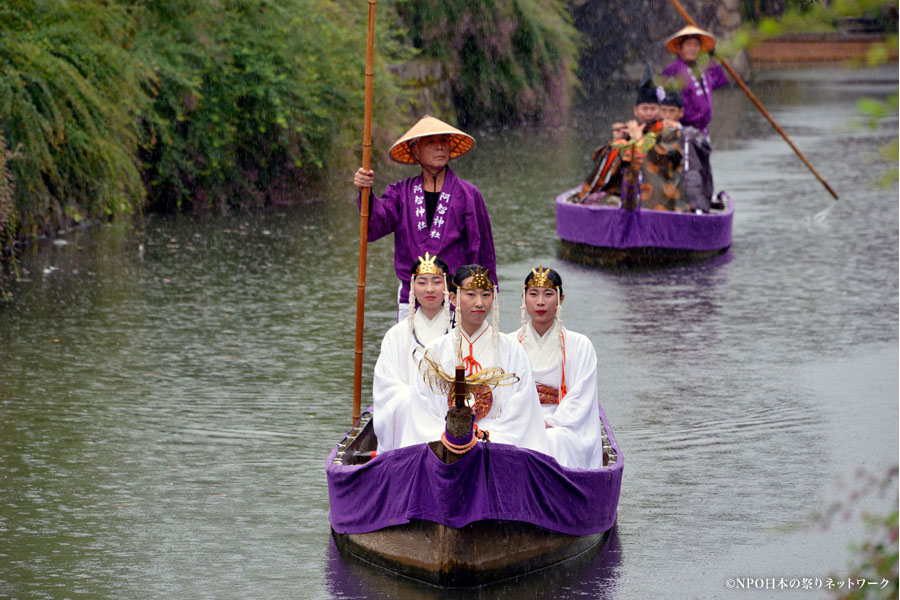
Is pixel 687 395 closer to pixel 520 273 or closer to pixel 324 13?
pixel 520 273

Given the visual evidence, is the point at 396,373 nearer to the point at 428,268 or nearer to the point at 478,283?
the point at 428,268

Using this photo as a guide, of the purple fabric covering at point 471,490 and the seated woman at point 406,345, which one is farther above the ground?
the seated woman at point 406,345

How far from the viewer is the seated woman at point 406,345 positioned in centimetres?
712

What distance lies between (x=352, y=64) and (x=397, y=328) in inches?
586

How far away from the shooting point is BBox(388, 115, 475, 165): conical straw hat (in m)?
8.22

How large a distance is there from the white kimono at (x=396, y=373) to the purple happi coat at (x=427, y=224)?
1149 mm

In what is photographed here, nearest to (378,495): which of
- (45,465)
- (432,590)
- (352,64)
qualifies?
(432,590)

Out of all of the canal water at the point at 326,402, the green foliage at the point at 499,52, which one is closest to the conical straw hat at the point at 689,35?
the canal water at the point at 326,402

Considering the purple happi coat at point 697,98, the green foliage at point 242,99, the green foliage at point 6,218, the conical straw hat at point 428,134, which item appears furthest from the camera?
the green foliage at point 242,99

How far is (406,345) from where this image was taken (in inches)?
287

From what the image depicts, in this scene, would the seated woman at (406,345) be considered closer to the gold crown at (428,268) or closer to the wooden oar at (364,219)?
the gold crown at (428,268)

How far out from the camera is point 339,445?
7.33 meters

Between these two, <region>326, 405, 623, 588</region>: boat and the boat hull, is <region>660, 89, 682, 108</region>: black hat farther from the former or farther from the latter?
the boat hull

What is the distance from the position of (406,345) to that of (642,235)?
32.4ft
